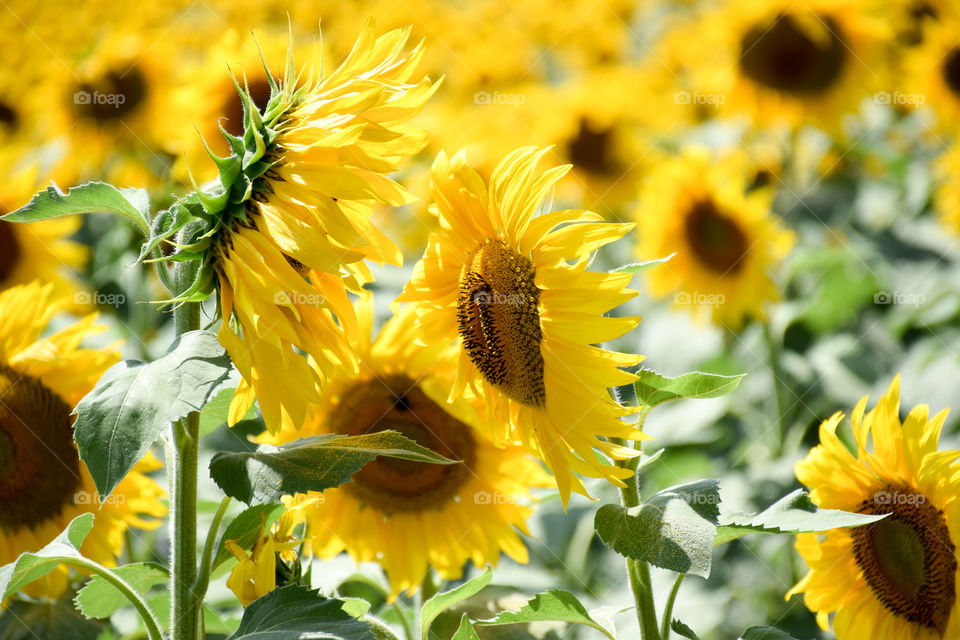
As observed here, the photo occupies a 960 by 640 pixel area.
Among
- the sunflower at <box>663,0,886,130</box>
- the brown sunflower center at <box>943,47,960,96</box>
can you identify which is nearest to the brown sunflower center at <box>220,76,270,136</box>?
the sunflower at <box>663,0,886,130</box>

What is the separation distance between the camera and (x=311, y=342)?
1009 mm

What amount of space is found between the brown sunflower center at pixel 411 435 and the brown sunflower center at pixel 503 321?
44cm

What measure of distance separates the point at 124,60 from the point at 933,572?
2.78 meters

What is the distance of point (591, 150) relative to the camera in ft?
11.2

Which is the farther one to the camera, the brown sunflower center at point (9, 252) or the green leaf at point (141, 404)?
the brown sunflower center at point (9, 252)

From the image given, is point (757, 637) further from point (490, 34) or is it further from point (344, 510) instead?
point (490, 34)

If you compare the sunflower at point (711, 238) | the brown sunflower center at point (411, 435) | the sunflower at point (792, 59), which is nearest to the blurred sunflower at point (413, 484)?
the brown sunflower center at point (411, 435)

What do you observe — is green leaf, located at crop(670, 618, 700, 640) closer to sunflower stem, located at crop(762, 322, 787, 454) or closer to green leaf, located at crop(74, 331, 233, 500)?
green leaf, located at crop(74, 331, 233, 500)

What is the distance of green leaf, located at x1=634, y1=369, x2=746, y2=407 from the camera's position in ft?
3.38

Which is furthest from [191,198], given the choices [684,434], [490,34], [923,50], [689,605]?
[490,34]

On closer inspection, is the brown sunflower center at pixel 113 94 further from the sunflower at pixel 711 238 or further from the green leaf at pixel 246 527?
the green leaf at pixel 246 527

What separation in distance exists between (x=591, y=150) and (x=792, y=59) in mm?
738

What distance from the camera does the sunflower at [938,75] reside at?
9.75 ft

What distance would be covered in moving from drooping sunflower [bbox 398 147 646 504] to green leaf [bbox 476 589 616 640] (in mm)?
104
